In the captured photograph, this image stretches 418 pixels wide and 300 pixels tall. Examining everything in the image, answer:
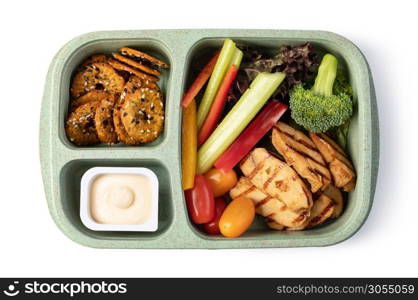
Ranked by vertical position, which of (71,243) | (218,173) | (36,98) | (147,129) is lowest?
(71,243)

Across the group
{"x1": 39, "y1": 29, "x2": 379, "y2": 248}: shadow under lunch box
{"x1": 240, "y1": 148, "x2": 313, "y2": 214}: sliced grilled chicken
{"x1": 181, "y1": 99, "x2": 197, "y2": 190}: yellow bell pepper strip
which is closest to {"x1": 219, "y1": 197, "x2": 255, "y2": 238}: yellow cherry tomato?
{"x1": 39, "y1": 29, "x2": 379, "y2": 248}: shadow under lunch box

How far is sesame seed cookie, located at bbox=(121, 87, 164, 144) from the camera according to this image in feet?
10.5

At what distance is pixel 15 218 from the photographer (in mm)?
3539

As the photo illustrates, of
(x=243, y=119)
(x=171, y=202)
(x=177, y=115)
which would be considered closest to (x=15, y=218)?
(x=171, y=202)

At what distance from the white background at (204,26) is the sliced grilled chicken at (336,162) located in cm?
40

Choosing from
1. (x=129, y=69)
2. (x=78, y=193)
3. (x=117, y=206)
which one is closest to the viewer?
(x=117, y=206)

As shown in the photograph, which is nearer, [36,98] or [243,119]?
[243,119]

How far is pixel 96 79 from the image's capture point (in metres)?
3.32

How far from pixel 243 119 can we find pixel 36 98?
141 cm

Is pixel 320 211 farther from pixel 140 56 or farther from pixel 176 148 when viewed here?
pixel 140 56

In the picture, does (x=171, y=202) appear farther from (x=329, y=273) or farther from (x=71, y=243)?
(x=329, y=273)

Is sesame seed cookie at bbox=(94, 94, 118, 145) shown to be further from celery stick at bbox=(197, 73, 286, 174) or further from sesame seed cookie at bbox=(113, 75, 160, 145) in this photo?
celery stick at bbox=(197, 73, 286, 174)

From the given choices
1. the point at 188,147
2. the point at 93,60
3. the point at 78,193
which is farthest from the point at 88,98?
the point at 188,147

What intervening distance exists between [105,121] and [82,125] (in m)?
0.15
